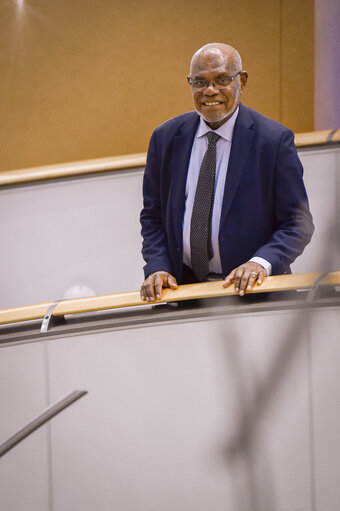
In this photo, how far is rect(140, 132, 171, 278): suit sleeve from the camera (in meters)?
1.05

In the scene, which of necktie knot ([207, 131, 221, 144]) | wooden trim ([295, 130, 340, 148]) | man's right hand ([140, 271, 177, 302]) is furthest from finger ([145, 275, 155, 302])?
wooden trim ([295, 130, 340, 148])

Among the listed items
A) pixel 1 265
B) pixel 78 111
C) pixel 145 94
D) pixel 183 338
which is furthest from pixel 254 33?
pixel 183 338

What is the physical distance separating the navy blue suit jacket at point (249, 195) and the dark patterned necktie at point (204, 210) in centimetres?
3

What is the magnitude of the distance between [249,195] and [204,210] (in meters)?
0.08

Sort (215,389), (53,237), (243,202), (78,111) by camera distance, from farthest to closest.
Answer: (78,111), (53,237), (243,202), (215,389)

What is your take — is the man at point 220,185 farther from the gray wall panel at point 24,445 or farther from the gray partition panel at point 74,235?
the gray partition panel at point 74,235

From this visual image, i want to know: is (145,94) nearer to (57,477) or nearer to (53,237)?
(53,237)

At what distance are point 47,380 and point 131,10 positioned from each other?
1798 mm

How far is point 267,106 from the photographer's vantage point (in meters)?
2.22

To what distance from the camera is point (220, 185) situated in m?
1.02

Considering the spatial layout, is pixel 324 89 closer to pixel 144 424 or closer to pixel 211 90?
pixel 211 90

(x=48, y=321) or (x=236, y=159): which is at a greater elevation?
(x=236, y=159)

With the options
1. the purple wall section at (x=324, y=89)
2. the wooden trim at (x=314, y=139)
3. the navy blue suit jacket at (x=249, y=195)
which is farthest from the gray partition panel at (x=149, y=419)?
the purple wall section at (x=324, y=89)

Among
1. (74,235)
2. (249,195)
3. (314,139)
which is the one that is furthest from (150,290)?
(74,235)
